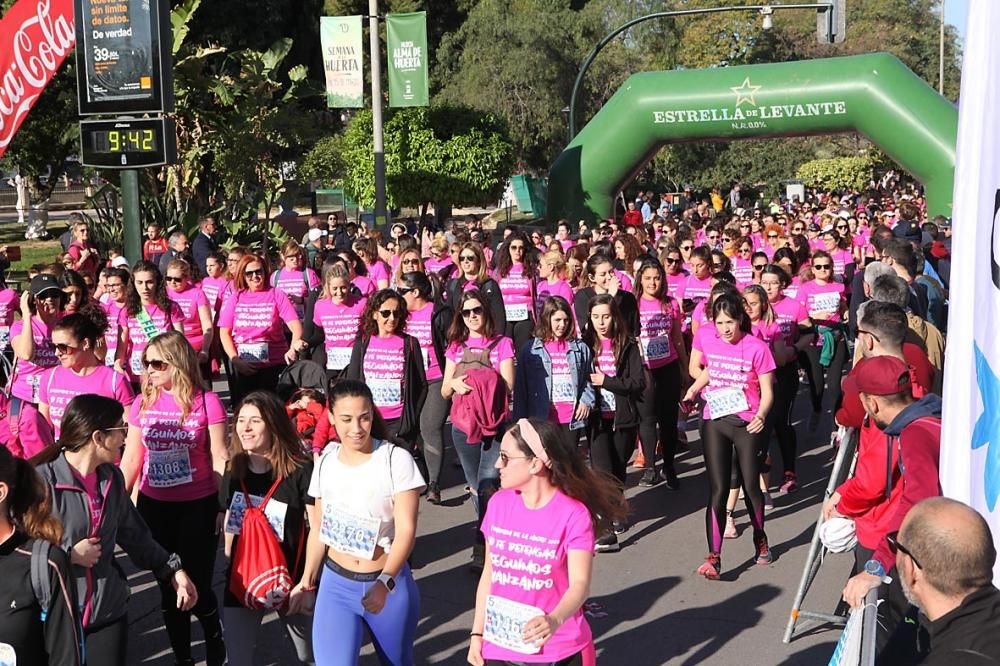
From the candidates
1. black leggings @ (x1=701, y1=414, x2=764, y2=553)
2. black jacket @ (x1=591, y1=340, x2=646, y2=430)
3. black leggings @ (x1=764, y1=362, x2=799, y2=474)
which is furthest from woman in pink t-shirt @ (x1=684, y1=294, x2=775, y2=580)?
black leggings @ (x1=764, y1=362, x2=799, y2=474)

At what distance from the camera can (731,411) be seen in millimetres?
7129

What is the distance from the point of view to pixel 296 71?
2523 cm

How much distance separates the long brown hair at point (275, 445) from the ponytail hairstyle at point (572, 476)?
1159 mm

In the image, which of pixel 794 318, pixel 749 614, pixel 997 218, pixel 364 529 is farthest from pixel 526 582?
pixel 794 318

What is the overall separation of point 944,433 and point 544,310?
471cm

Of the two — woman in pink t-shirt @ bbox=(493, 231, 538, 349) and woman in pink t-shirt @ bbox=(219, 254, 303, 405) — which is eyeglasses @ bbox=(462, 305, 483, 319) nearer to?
woman in pink t-shirt @ bbox=(219, 254, 303, 405)

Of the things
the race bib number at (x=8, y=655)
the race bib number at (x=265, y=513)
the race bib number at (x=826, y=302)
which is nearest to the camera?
the race bib number at (x=8, y=655)

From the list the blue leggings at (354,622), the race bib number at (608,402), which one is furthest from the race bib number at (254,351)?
the blue leggings at (354,622)

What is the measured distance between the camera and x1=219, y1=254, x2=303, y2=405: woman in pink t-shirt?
9.71 metres

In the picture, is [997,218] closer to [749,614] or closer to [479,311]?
[749,614]

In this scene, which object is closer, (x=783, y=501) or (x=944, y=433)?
(x=944, y=433)

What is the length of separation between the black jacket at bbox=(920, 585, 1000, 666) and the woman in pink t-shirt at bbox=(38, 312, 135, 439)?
4.49 meters

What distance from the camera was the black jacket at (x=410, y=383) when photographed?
26.9 ft

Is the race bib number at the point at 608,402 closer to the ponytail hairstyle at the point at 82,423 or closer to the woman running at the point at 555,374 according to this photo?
the woman running at the point at 555,374
